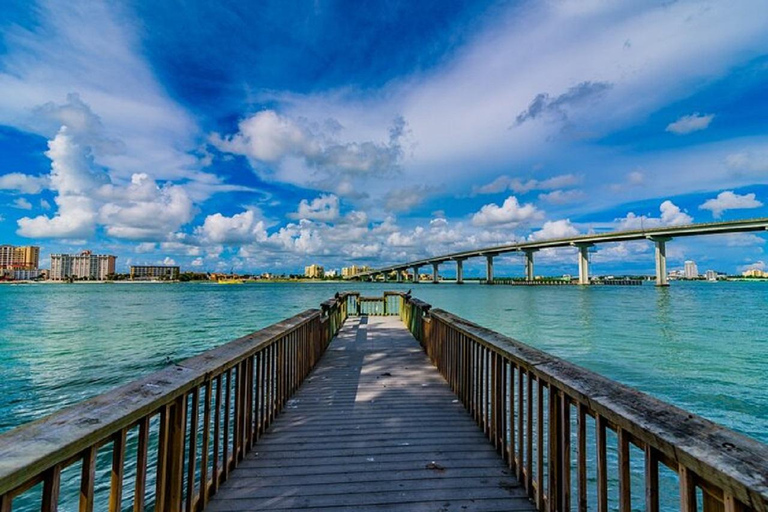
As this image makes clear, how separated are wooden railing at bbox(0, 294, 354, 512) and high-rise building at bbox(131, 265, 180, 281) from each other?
177 metres

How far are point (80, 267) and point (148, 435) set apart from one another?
197 metres

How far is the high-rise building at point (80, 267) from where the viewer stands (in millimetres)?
156475

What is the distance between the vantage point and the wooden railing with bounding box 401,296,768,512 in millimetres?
1141

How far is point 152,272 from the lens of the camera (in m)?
172

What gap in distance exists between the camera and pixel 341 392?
502 cm

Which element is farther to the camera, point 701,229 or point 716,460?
point 701,229

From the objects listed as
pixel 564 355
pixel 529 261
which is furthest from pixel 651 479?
pixel 529 261

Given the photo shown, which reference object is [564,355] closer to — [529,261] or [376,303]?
[376,303]

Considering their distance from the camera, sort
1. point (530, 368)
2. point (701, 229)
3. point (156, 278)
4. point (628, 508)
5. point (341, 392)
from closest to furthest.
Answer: point (628, 508) < point (530, 368) < point (341, 392) < point (701, 229) < point (156, 278)

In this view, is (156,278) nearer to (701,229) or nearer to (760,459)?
(701,229)

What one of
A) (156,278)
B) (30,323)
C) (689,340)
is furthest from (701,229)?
(156,278)

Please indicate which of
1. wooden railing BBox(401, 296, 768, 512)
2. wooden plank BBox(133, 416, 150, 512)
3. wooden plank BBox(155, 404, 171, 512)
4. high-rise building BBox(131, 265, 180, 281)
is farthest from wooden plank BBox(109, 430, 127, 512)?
high-rise building BBox(131, 265, 180, 281)

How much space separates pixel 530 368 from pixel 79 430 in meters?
2.42

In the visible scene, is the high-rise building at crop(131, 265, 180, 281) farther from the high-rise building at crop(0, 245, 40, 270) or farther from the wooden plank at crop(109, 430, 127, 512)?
the wooden plank at crop(109, 430, 127, 512)
